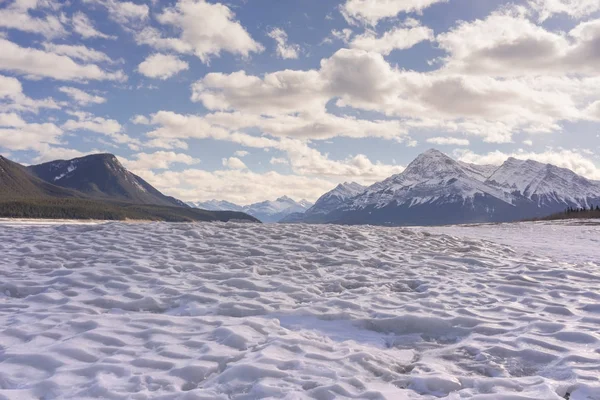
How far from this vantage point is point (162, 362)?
22.0ft

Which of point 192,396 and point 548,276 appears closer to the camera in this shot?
point 192,396

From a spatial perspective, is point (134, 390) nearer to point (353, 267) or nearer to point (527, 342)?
point (527, 342)

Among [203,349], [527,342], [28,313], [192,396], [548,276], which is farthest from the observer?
[548,276]

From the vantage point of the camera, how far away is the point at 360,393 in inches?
231

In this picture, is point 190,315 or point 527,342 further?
point 190,315

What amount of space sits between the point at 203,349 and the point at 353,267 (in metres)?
7.89

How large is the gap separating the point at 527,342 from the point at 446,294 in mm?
3427

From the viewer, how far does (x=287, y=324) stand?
881cm

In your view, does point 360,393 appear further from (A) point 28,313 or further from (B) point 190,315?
(A) point 28,313

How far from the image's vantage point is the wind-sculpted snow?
611 centimetres

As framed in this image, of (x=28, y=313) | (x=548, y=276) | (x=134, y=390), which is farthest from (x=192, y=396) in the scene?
(x=548, y=276)

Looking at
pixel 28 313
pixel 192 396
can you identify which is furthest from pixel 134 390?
pixel 28 313

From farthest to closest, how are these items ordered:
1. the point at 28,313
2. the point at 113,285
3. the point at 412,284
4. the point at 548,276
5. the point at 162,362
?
the point at 548,276 < the point at 412,284 < the point at 113,285 < the point at 28,313 < the point at 162,362

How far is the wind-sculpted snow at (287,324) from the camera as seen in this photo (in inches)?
241
